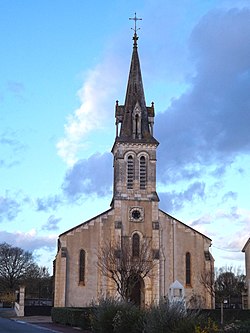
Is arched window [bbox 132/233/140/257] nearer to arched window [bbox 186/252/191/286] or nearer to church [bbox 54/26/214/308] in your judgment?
church [bbox 54/26/214/308]

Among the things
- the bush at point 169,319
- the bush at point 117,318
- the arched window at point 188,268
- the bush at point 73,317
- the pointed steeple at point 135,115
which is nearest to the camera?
the bush at point 169,319

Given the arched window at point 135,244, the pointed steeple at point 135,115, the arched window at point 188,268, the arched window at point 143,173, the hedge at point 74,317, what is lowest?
the hedge at point 74,317

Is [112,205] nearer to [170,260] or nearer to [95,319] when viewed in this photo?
[170,260]

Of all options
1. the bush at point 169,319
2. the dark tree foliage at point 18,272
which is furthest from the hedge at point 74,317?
the dark tree foliage at point 18,272

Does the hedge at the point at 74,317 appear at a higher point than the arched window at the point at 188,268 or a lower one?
lower

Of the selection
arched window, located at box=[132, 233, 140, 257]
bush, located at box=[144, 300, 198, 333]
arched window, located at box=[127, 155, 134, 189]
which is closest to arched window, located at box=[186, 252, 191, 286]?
arched window, located at box=[132, 233, 140, 257]

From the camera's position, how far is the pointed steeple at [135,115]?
52344 mm

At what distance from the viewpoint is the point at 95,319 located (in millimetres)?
26344

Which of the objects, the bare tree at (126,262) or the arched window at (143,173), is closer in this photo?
the bare tree at (126,262)

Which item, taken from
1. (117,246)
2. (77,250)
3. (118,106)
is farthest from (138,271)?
(118,106)

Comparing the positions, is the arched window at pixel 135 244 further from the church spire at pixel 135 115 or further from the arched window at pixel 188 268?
the church spire at pixel 135 115

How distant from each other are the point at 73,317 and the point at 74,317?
21 cm

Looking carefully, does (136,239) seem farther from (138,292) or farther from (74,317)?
(74,317)

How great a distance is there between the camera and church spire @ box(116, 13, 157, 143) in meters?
52.3
